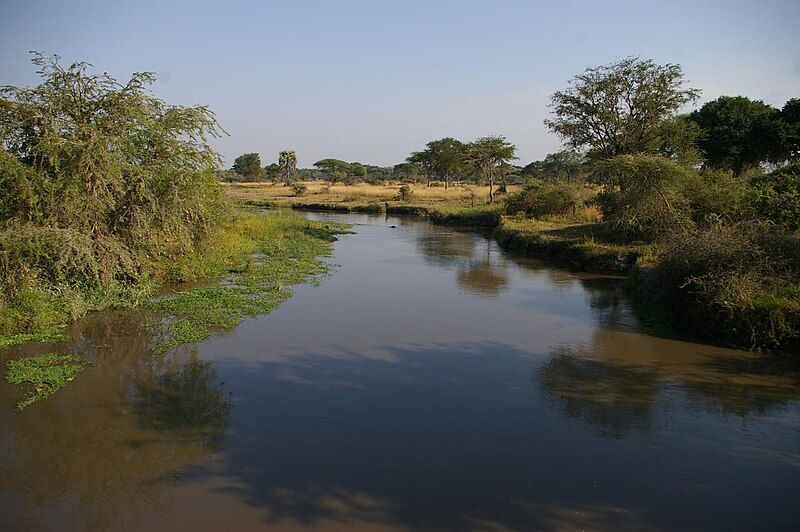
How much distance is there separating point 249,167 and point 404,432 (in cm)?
9236

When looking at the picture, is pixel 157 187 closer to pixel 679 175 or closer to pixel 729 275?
pixel 729 275

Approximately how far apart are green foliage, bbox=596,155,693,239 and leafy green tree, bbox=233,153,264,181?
7739 centimetres

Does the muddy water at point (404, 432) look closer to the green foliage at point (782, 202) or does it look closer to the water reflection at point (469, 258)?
the water reflection at point (469, 258)


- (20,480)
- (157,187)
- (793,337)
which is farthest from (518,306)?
(20,480)

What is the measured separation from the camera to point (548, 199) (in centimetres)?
3028

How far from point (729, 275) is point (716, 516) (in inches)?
269

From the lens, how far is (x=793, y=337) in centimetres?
1002

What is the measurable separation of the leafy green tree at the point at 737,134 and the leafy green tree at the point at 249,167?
69.9 metres

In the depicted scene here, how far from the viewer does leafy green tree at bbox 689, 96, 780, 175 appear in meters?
31.2

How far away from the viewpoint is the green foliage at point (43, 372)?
24.8 feet

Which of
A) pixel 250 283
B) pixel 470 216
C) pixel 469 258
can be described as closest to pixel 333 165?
pixel 470 216

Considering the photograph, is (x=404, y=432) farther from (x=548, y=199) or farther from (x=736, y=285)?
(x=548, y=199)

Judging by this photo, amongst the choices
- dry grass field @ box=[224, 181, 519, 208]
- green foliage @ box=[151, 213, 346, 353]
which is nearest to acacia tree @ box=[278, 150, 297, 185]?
dry grass field @ box=[224, 181, 519, 208]

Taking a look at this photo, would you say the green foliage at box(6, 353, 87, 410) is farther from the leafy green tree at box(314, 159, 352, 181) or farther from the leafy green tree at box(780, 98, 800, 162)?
the leafy green tree at box(314, 159, 352, 181)
